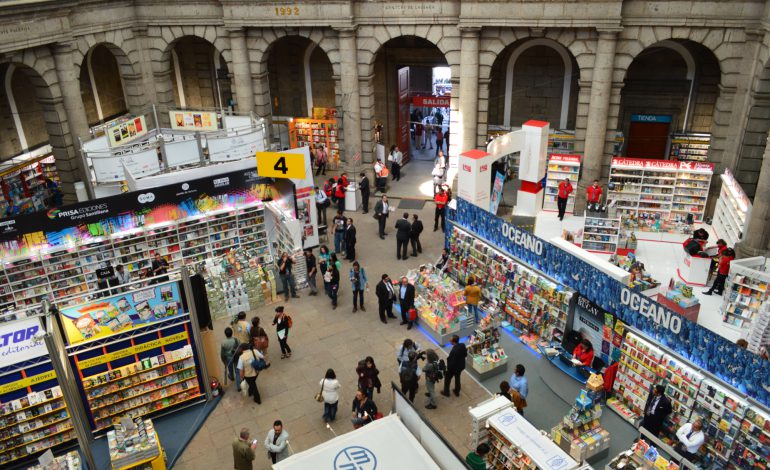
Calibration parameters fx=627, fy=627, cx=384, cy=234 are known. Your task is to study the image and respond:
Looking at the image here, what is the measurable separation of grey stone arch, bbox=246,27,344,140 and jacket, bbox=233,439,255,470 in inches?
634

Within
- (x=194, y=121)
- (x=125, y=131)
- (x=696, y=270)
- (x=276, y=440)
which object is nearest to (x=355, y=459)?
(x=276, y=440)

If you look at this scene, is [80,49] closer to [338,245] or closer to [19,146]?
[19,146]

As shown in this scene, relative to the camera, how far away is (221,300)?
17.5 m

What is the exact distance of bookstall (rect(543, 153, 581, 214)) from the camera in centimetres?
2269

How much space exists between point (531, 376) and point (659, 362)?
3.14 m

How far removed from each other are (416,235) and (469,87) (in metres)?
6.34

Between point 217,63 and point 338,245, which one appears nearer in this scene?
point 338,245

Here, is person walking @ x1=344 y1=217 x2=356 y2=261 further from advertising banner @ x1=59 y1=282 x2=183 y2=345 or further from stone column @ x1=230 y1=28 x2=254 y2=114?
stone column @ x1=230 y1=28 x2=254 y2=114

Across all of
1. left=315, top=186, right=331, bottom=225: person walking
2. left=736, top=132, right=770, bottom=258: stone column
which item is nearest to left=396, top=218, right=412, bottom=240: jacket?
left=315, top=186, right=331, bottom=225: person walking

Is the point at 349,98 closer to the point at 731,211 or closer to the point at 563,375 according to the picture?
the point at 731,211

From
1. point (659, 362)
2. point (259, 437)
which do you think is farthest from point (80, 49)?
point (659, 362)

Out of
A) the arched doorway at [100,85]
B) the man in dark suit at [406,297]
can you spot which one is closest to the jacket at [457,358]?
the man in dark suit at [406,297]

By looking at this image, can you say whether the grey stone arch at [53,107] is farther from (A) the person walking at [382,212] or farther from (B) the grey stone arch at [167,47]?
(A) the person walking at [382,212]

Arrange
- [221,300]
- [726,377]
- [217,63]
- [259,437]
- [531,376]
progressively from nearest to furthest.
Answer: [726,377]
[259,437]
[531,376]
[221,300]
[217,63]
